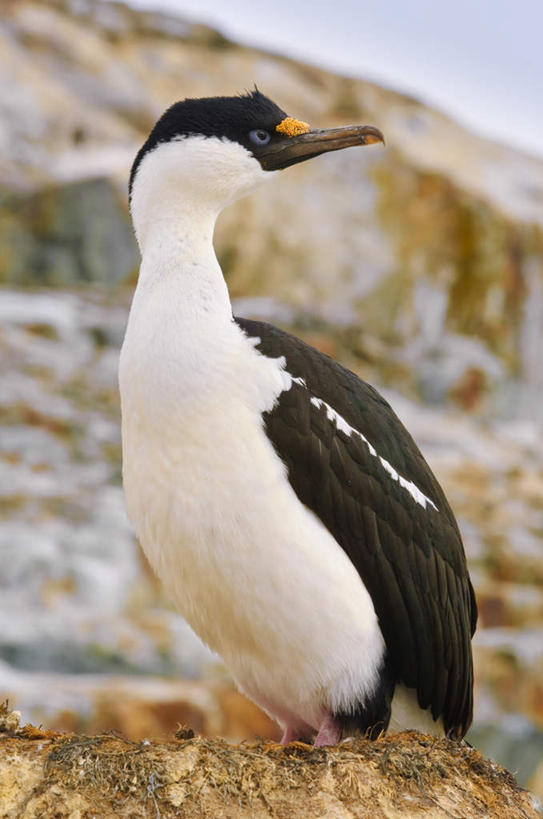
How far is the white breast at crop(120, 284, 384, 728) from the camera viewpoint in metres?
4.22

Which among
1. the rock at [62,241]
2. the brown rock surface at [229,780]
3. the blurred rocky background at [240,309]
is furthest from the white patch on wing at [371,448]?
the rock at [62,241]

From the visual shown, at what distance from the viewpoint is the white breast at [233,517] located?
422 cm

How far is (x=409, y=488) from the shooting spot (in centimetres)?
467

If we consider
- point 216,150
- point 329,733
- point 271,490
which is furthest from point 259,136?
point 329,733

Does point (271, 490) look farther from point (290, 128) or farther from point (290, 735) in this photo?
point (290, 128)

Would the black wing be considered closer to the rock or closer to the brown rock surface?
the brown rock surface

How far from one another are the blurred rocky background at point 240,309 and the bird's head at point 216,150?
5956 mm

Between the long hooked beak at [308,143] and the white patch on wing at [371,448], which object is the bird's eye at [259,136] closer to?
the long hooked beak at [308,143]

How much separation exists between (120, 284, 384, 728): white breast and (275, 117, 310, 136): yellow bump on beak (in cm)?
99

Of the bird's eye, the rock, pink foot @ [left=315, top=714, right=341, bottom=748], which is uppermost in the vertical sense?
the bird's eye

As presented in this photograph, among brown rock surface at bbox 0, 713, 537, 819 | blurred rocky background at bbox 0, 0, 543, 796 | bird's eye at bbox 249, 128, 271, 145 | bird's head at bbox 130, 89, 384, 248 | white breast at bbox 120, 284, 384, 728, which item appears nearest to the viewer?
brown rock surface at bbox 0, 713, 537, 819

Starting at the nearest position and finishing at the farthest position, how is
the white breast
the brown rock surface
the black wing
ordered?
the brown rock surface, the white breast, the black wing

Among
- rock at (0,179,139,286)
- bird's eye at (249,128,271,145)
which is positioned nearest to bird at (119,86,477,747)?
bird's eye at (249,128,271,145)

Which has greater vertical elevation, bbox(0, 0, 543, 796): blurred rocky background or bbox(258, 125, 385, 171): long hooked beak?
bbox(258, 125, 385, 171): long hooked beak
